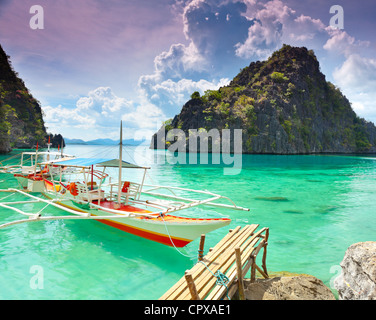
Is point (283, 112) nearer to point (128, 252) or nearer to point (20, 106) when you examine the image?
point (128, 252)

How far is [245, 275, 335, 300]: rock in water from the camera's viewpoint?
5598 millimetres

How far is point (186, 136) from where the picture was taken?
95125 millimetres

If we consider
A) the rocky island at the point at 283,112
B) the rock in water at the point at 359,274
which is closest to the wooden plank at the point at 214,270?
the rock in water at the point at 359,274

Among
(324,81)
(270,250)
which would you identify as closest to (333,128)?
(324,81)

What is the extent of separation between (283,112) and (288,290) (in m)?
97.7

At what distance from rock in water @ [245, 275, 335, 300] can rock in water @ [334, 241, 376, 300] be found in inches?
22.9

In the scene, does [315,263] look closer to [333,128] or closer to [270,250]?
[270,250]

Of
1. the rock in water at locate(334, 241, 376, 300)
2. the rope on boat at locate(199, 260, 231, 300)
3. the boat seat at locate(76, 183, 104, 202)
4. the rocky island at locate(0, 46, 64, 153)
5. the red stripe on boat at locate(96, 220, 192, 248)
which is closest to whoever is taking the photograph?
the rock in water at locate(334, 241, 376, 300)

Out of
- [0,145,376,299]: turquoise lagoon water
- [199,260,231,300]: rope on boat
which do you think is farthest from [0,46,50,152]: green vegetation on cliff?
[199,260,231,300]: rope on boat

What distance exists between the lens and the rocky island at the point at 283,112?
8850 cm

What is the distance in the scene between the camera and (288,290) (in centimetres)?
575

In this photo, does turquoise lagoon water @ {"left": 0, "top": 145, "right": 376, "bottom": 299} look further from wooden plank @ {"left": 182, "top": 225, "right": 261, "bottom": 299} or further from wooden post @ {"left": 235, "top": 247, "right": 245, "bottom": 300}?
wooden post @ {"left": 235, "top": 247, "right": 245, "bottom": 300}

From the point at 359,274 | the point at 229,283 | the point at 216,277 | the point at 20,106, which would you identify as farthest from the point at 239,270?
the point at 20,106

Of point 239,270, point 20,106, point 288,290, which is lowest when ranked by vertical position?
point 288,290
